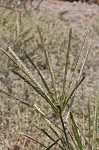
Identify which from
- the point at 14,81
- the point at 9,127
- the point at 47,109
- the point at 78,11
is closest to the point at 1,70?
the point at 14,81

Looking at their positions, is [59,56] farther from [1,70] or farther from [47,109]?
[47,109]

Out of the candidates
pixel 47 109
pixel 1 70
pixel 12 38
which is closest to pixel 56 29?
pixel 12 38

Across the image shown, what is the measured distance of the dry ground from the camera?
120 inches

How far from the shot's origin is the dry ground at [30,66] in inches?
120

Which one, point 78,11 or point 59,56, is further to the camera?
point 78,11

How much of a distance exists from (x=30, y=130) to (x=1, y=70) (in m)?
1.34

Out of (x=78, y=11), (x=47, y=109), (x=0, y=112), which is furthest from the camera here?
(x=78, y=11)

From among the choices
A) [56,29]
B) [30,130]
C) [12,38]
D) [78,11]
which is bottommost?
[78,11]

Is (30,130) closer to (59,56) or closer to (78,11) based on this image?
(59,56)

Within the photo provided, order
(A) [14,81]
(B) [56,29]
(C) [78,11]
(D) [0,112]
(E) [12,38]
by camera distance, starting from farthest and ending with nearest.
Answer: (C) [78,11] → (B) [56,29] → (E) [12,38] → (A) [14,81] → (D) [0,112]

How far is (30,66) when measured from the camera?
481 centimetres

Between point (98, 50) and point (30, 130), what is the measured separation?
9.61 ft

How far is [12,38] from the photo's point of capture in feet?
17.0

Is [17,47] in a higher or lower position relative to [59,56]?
higher
